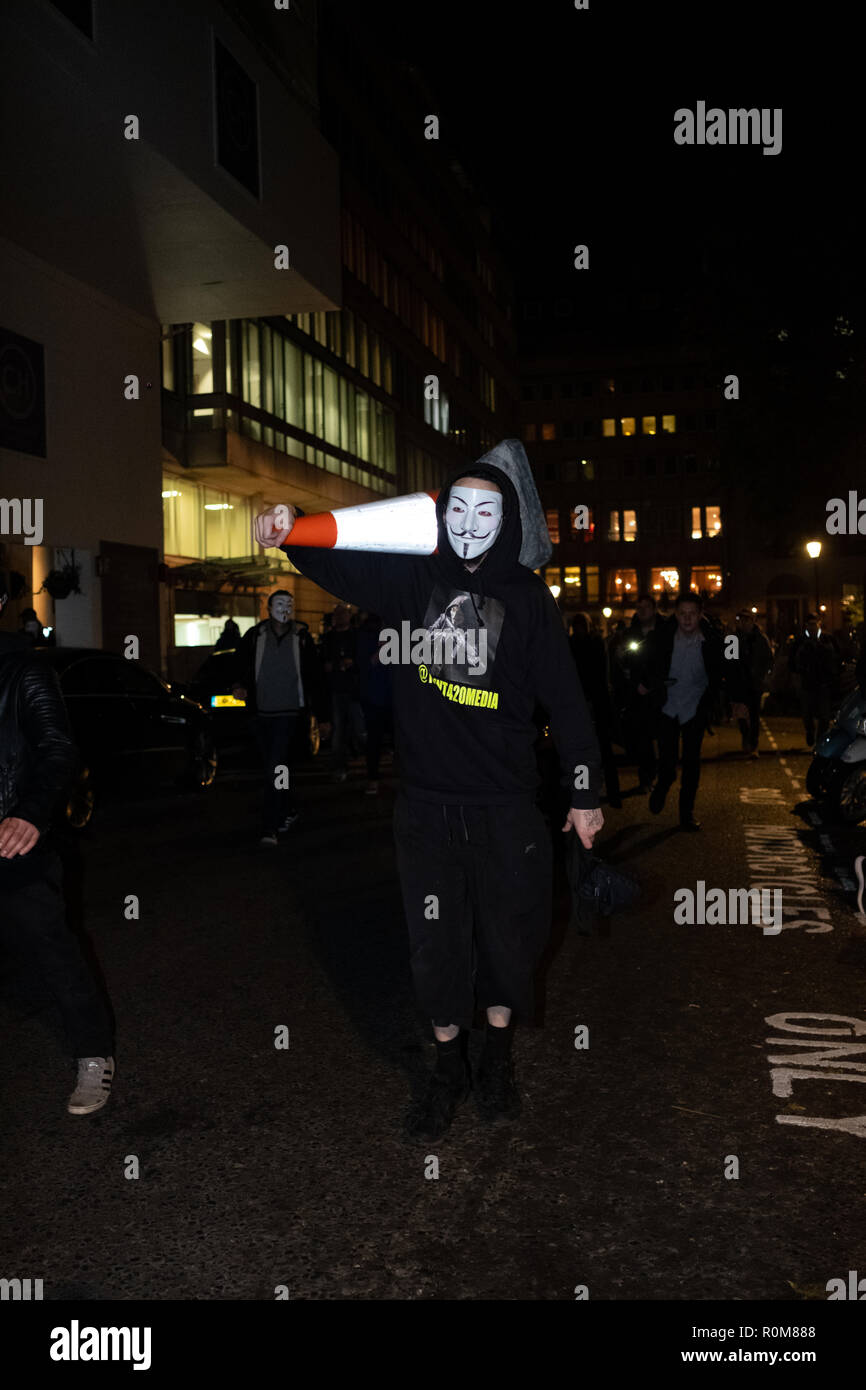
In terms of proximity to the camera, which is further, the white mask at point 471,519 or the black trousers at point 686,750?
the black trousers at point 686,750

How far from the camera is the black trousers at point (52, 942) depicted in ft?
13.6

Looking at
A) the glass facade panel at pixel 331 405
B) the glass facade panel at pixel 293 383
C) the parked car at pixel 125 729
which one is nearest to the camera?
the parked car at pixel 125 729

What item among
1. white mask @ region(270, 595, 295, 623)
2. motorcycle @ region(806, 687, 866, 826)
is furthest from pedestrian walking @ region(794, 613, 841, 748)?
white mask @ region(270, 595, 295, 623)

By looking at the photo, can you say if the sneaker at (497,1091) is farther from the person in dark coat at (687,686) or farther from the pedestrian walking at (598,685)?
the pedestrian walking at (598,685)

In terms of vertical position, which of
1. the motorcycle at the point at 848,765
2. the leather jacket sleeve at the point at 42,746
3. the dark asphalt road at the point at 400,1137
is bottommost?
the dark asphalt road at the point at 400,1137

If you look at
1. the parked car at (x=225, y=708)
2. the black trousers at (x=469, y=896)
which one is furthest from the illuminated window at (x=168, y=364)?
the black trousers at (x=469, y=896)

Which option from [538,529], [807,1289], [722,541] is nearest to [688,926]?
[538,529]

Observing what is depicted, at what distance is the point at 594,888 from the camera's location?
407cm

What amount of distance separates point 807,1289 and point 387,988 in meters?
3.01

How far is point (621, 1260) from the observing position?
312 cm

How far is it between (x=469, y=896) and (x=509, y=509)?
127 cm

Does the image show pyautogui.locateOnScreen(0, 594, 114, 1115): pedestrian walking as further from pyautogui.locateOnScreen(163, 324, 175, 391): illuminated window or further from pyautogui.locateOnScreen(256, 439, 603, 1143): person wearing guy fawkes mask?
pyautogui.locateOnScreen(163, 324, 175, 391): illuminated window
